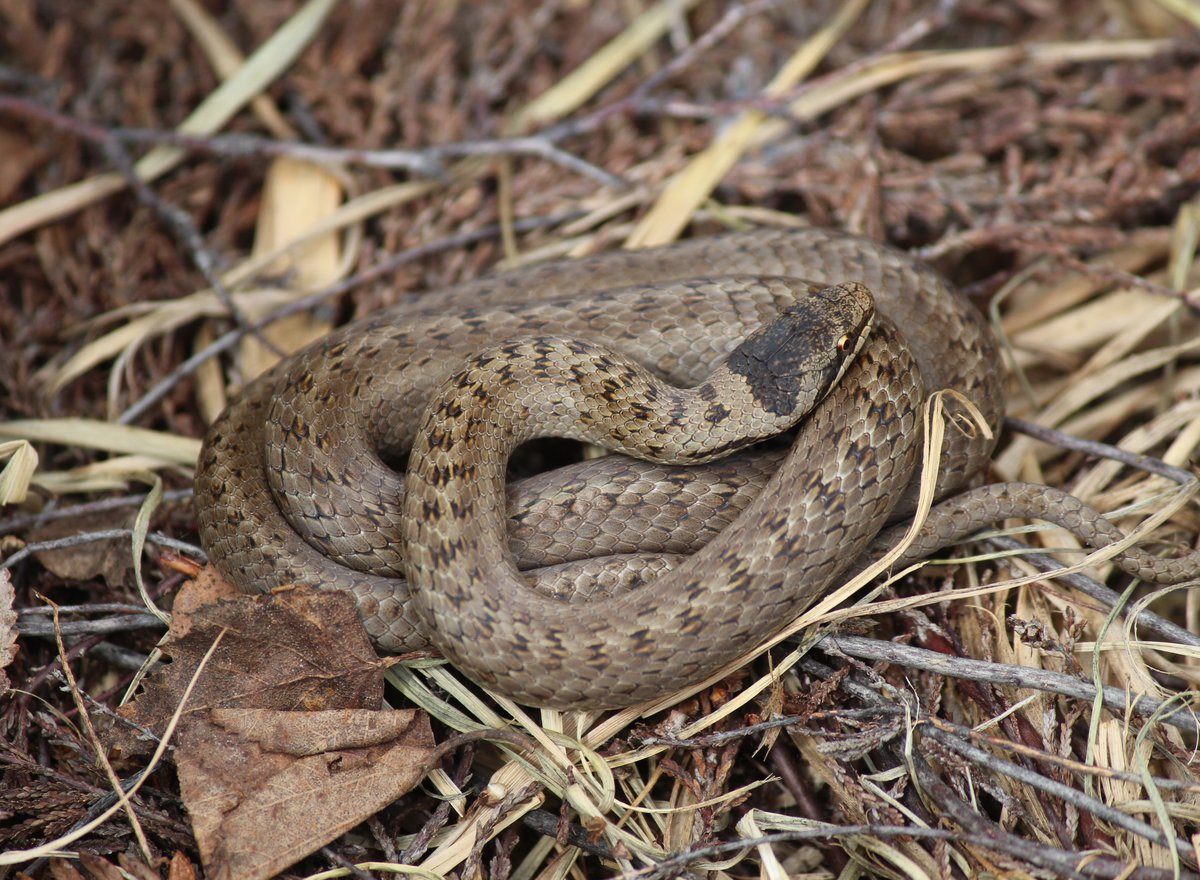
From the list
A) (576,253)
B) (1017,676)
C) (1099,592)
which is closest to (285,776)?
(1017,676)

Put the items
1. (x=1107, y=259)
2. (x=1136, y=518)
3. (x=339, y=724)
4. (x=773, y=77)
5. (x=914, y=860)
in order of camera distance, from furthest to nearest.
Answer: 1. (x=773, y=77)
2. (x=1107, y=259)
3. (x=1136, y=518)
4. (x=339, y=724)
5. (x=914, y=860)

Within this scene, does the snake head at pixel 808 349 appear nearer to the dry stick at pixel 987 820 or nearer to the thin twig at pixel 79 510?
the dry stick at pixel 987 820

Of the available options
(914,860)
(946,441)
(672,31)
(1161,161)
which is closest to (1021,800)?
(914,860)

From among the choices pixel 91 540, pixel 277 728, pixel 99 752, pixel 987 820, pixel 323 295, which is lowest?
pixel 987 820

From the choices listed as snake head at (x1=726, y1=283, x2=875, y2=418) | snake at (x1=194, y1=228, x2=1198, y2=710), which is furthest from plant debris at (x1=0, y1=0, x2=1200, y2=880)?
snake head at (x1=726, y1=283, x2=875, y2=418)

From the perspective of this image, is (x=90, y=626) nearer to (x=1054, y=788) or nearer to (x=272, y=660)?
(x=272, y=660)

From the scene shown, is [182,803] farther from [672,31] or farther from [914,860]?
[672,31]

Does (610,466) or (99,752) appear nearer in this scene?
(99,752)

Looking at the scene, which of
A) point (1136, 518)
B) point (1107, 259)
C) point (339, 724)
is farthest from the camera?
point (1107, 259)
